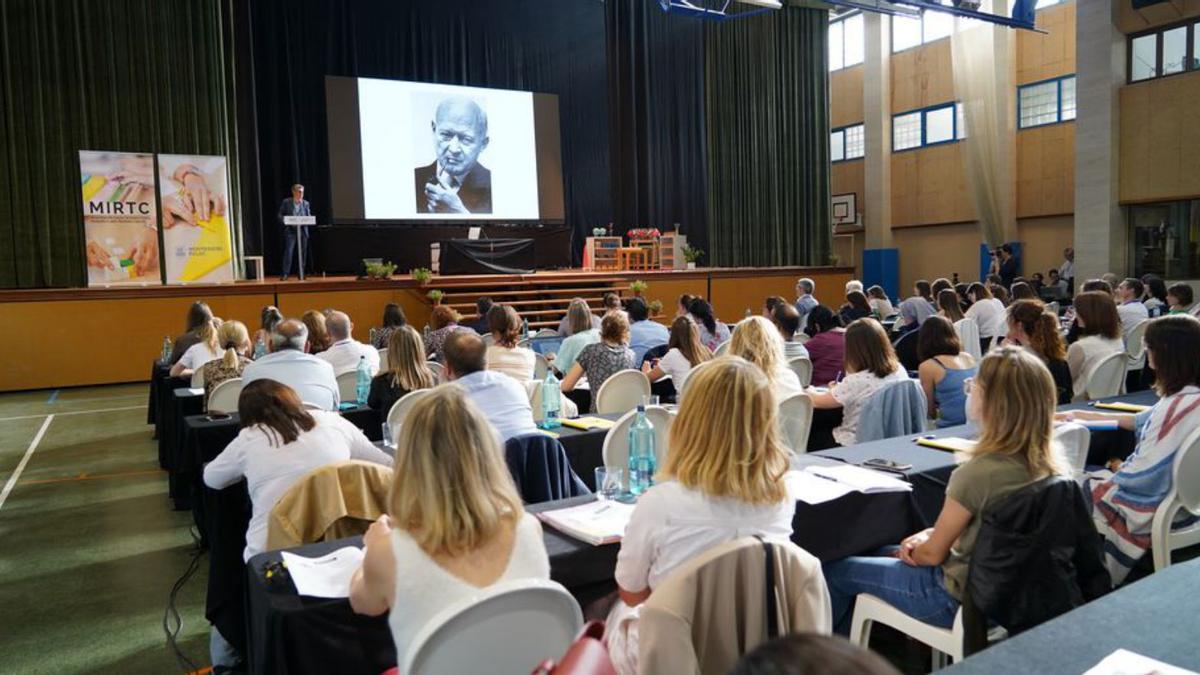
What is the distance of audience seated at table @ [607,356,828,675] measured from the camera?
6.62 ft

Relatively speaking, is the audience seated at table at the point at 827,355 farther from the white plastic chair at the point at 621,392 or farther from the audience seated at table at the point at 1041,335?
the white plastic chair at the point at 621,392

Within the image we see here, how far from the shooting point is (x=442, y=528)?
73.3 inches

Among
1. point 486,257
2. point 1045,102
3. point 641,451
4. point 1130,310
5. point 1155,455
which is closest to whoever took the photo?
point 1155,455

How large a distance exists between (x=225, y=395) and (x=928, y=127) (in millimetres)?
15615

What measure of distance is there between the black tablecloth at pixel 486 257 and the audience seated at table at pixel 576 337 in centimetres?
661

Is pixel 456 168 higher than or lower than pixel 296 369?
higher

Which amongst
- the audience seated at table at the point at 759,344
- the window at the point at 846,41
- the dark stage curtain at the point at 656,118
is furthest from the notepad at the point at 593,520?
the window at the point at 846,41

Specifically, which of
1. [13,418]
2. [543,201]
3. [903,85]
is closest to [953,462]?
[13,418]

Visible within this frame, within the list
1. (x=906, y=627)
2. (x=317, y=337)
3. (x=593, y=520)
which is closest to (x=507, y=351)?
(x=317, y=337)

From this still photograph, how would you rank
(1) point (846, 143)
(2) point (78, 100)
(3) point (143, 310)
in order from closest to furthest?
(3) point (143, 310)
(2) point (78, 100)
(1) point (846, 143)

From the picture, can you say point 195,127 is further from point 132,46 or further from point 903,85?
point 903,85

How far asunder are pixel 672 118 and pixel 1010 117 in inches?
252

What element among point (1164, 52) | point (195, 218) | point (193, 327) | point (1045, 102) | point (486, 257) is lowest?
point (193, 327)

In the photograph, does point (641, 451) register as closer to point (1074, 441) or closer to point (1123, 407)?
point (1074, 441)
